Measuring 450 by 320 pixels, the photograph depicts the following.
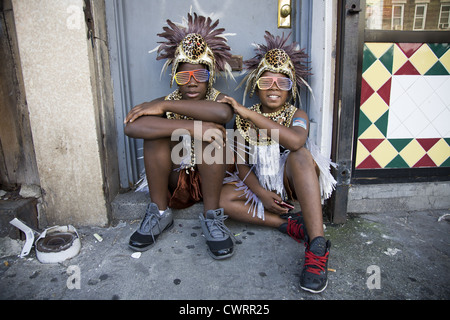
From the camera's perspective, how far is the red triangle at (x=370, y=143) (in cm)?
238

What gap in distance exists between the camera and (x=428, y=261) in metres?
1.80

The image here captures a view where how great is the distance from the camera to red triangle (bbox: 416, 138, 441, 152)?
243cm

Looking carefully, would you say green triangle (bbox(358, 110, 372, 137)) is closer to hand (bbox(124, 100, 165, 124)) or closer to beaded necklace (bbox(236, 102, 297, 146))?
beaded necklace (bbox(236, 102, 297, 146))

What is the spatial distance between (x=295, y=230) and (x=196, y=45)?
1.48 meters

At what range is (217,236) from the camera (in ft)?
6.33

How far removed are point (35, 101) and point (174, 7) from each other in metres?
1.32

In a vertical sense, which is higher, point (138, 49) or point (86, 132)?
point (138, 49)

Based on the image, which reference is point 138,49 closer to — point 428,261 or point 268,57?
point 268,57

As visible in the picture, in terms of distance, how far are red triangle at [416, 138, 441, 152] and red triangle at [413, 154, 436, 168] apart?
69 mm

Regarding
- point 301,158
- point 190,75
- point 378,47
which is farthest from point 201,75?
point 378,47

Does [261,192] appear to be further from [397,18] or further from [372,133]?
[397,18]

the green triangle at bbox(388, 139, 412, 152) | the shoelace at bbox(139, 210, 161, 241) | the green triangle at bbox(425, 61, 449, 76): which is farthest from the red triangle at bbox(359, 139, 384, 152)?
the shoelace at bbox(139, 210, 161, 241)

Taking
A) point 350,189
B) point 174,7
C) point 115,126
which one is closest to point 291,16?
point 174,7

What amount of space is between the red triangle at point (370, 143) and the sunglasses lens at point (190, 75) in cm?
137
